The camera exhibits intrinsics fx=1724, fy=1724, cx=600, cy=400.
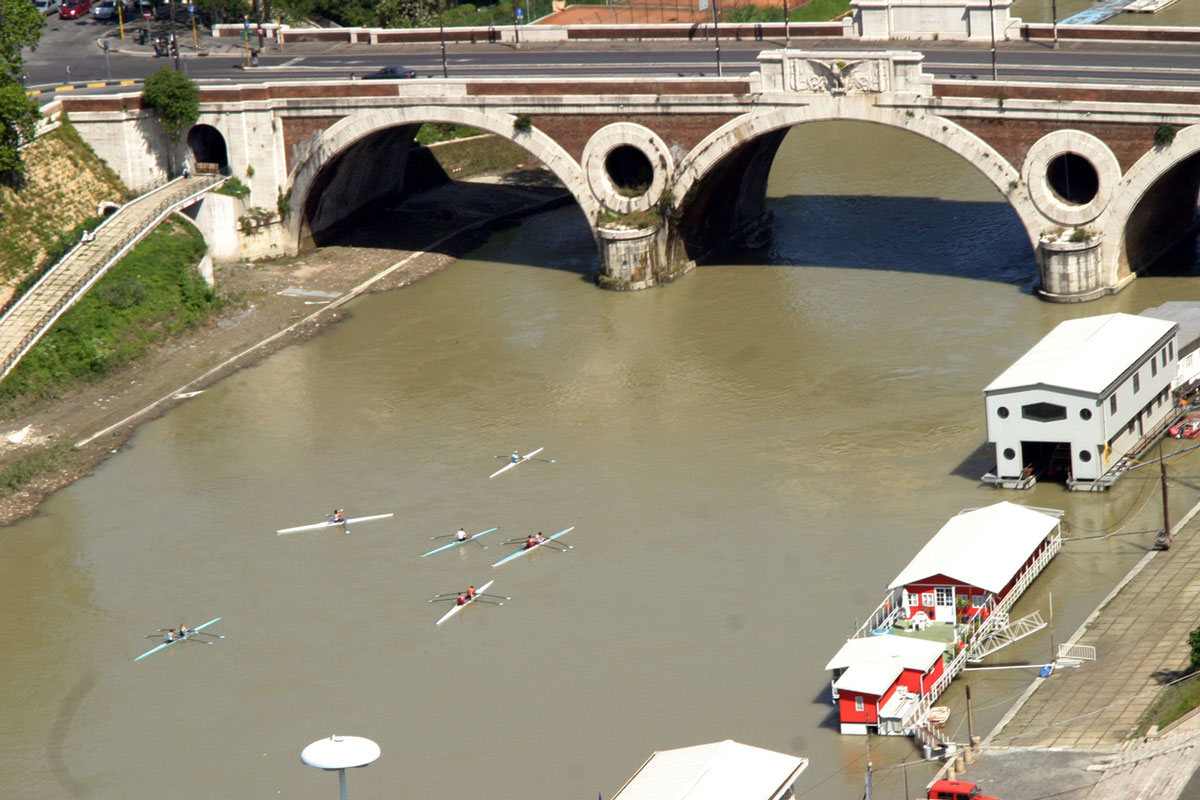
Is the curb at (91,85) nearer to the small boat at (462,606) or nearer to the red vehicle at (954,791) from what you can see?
the small boat at (462,606)

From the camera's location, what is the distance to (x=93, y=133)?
77.8 m

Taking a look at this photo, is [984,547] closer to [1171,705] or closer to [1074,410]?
[1074,410]

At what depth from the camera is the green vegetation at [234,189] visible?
78250 mm

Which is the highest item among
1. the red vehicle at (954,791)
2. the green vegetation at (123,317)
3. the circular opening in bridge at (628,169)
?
the circular opening in bridge at (628,169)

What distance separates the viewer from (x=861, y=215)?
81812 mm

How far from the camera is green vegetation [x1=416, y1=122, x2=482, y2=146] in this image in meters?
93.8

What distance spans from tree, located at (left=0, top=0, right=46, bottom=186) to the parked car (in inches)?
910

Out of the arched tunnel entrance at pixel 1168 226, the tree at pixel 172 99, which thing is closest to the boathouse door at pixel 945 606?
the arched tunnel entrance at pixel 1168 226

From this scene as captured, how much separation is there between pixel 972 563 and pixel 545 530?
45.9ft

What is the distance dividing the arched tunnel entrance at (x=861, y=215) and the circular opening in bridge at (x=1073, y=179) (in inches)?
134

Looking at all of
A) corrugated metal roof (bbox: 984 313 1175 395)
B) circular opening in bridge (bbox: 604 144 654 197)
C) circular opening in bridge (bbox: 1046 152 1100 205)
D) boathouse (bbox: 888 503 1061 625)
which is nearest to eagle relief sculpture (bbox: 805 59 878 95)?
circular opening in bridge (bbox: 1046 152 1100 205)

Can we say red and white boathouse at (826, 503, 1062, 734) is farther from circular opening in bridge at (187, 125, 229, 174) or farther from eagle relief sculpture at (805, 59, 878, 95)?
circular opening in bridge at (187, 125, 229, 174)

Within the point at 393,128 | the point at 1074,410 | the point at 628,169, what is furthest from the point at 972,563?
the point at 393,128

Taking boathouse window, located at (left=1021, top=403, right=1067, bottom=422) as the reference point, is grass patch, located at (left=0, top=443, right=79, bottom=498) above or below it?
below
